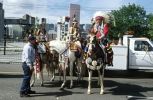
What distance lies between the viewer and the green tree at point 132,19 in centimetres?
3803

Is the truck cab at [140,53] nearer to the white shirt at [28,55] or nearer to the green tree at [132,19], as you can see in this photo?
the white shirt at [28,55]

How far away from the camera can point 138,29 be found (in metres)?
38.2

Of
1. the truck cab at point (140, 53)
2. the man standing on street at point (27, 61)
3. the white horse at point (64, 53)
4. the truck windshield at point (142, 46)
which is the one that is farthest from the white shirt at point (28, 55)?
the truck windshield at point (142, 46)

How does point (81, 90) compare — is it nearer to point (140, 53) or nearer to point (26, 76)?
point (26, 76)

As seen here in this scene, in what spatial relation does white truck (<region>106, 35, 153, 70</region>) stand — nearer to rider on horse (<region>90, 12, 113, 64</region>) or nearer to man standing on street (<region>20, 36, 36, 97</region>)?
rider on horse (<region>90, 12, 113, 64</region>)

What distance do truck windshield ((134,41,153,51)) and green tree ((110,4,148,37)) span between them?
17.9 m

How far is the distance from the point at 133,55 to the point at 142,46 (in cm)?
61

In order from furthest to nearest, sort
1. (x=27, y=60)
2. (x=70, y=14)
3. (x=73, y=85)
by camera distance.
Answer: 1. (x=70, y=14)
2. (x=73, y=85)
3. (x=27, y=60)

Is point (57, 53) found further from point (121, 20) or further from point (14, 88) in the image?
point (121, 20)

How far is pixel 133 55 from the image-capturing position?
1941cm

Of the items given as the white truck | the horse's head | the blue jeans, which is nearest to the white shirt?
the blue jeans

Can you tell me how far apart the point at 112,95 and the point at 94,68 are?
3.39 feet

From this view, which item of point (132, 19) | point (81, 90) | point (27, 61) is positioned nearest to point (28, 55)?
point (27, 61)

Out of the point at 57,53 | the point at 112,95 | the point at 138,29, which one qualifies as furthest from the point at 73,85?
the point at 138,29
